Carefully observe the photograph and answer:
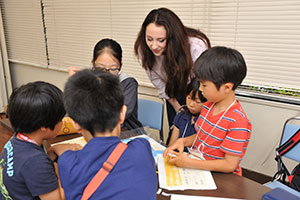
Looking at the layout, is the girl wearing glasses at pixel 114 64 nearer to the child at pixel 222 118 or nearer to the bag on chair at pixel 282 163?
the child at pixel 222 118

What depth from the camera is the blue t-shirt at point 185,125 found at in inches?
63.3

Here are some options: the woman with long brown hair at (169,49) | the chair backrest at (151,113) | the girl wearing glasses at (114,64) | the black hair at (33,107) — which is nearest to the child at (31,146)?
the black hair at (33,107)

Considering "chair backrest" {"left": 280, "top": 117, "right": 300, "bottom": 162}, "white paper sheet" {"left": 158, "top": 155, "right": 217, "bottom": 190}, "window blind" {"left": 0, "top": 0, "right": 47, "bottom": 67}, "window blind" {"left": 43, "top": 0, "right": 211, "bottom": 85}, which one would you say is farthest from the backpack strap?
"window blind" {"left": 0, "top": 0, "right": 47, "bottom": 67}

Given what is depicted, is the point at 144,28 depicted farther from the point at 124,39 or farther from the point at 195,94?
the point at 124,39

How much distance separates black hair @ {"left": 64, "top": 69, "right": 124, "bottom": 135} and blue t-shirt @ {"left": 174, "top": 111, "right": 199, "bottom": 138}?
3.01ft

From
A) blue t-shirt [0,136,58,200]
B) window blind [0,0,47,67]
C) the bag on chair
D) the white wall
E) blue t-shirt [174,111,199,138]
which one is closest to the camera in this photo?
blue t-shirt [0,136,58,200]

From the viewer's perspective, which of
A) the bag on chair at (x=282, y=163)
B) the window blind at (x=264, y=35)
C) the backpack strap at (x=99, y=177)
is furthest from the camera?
the window blind at (x=264, y=35)

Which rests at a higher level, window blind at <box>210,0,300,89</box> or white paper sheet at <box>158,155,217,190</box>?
window blind at <box>210,0,300,89</box>

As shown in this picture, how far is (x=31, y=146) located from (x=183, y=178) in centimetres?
60

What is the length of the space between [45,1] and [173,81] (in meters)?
2.81

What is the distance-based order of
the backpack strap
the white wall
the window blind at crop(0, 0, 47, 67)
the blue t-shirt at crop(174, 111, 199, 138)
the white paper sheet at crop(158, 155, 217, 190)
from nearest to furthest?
the backpack strap, the white paper sheet at crop(158, 155, 217, 190), the blue t-shirt at crop(174, 111, 199, 138), the white wall, the window blind at crop(0, 0, 47, 67)

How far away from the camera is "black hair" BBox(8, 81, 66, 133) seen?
947mm

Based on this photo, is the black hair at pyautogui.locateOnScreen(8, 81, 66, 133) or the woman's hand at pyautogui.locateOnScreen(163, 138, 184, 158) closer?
the black hair at pyautogui.locateOnScreen(8, 81, 66, 133)

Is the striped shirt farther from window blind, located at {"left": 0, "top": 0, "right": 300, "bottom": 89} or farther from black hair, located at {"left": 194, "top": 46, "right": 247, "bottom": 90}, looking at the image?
window blind, located at {"left": 0, "top": 0, "right": 300, "bottom": 89}
